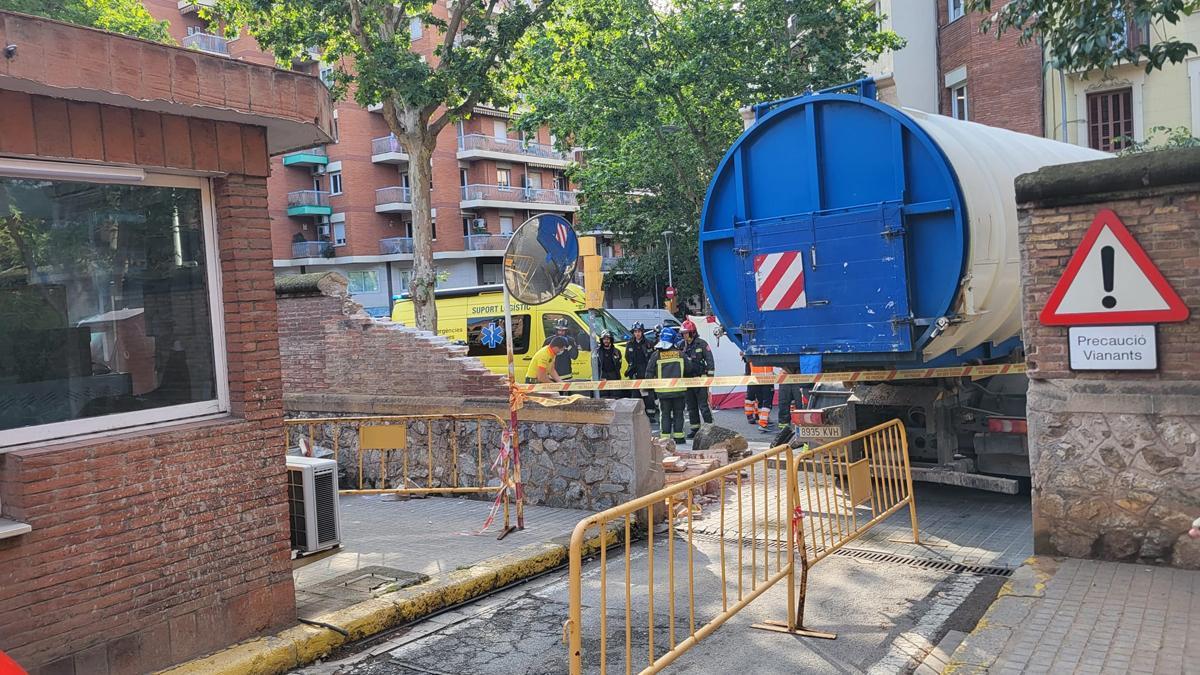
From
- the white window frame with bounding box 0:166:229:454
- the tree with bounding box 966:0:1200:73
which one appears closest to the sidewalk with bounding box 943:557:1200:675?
the white window frame with bounding box 0:166:229:454

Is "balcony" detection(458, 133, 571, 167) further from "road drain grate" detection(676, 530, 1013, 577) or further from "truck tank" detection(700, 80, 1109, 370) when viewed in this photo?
"road drain grate" detection(676, 530, 1013, 577)

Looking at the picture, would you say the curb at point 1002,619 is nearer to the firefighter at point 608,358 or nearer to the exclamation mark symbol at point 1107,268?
the exclamation mark symbol at point 1107,268

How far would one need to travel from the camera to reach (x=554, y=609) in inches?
239

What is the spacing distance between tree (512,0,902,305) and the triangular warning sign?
1400 cm

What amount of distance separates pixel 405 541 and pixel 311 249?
43.0 m

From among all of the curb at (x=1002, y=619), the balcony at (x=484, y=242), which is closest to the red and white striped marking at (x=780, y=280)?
the curb at (x=1002, y=619)

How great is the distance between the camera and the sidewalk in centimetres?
428

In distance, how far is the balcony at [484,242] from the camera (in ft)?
163

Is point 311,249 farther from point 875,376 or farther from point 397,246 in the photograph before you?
point 875,376

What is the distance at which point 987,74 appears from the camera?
23.4 m

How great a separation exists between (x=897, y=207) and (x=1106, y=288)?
2115 millimetres

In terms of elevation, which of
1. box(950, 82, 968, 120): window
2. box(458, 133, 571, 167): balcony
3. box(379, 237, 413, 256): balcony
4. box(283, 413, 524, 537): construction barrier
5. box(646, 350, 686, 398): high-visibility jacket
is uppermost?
box(458, 133, 571, 167): balcony

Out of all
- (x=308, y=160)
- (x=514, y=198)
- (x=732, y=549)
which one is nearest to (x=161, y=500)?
(x=732, y=549)

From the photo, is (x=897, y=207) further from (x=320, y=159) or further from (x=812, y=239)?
(x=320, y=159)
